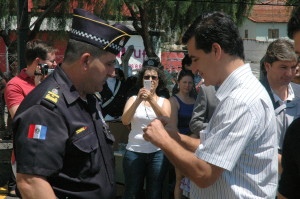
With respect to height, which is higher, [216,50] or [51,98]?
[216,50]

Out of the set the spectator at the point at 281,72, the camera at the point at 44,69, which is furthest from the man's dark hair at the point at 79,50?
the camera at the point at 44,69

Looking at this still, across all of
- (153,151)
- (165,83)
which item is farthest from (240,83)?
(165,83)

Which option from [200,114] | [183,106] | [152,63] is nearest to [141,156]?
[183,106]

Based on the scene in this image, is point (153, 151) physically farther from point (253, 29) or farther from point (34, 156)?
point (253, 29)

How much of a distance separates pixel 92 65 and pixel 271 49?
1809 millimetres

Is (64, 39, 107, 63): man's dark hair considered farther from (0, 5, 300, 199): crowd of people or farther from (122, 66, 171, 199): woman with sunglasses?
(122, 66, 171, 199): woman with sunglasses

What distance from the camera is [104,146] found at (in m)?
2.45

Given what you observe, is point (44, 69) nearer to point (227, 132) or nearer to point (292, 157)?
point (227, 132)

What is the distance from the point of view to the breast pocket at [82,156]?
2.21m

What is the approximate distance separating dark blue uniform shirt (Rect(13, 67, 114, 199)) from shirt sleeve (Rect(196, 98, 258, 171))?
1.83 ft

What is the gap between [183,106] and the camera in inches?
224

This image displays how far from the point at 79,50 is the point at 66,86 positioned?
191 mm

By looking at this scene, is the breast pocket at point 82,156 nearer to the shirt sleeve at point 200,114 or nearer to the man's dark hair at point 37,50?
the shirt sleeve at point 200,114

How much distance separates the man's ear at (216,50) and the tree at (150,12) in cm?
617
